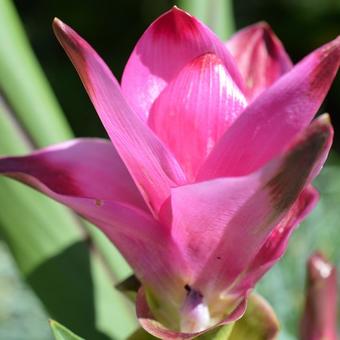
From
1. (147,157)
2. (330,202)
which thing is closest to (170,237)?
(147,157)

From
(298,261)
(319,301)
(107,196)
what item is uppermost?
(107,196)

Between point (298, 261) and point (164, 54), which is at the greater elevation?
point (164, 54)

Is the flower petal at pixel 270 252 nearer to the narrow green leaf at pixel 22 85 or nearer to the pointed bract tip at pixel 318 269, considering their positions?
the pointed bract tip at pixel 318 269

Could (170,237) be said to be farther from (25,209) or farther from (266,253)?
(25,209)

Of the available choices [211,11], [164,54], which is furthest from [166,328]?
[211,11]

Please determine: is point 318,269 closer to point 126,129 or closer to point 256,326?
point 256,326

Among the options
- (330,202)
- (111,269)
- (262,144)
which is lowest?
(330,202)

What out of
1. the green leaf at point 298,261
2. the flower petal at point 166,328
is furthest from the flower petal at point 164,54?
the green leaf at point 298,261

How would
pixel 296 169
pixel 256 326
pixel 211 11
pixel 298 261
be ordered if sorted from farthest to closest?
pixel 298 261
pixel 211 11
pixel 256 326
pixel 296 169
